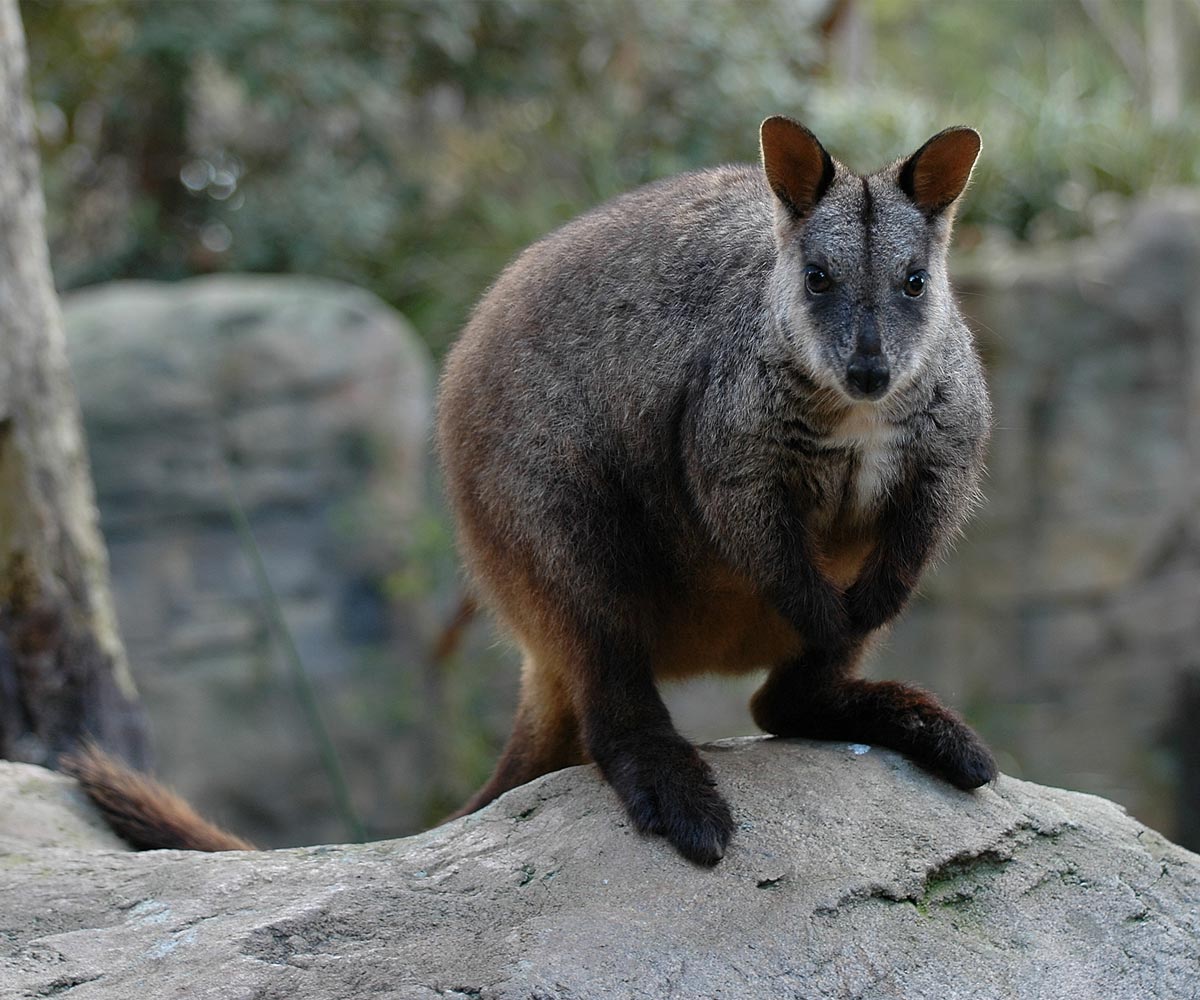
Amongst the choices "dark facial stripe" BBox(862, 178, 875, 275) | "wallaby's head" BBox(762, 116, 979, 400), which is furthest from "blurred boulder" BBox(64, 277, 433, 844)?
"dark facial stripe" BBox(862, 178, 875, 275)

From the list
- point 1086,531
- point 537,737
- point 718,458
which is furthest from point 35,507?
point 1086,531

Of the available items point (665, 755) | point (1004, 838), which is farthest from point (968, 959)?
point (665, 755)

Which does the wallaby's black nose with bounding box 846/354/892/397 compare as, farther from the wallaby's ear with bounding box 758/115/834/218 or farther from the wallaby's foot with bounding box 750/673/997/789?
the wallaby's foot with bounding box 750/673/997/789

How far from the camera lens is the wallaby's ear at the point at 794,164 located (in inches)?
151

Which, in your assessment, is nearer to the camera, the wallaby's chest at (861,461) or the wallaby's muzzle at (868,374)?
the wallaby's muzzle at (868,374)

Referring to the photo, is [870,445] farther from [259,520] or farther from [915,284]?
[259,520]

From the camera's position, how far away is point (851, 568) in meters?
4.30

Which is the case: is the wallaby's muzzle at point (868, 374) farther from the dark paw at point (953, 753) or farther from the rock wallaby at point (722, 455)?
the dark paw at point (953, 753)

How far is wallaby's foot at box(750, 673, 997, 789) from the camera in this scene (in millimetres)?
4074

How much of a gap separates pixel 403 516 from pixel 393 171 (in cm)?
344

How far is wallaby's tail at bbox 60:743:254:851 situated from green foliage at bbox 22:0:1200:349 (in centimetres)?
623

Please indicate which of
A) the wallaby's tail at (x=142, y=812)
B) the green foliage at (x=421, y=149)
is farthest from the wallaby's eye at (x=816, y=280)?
the green foliage at (x=421, y=149)

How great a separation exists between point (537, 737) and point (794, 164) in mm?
1931

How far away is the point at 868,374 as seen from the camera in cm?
362
